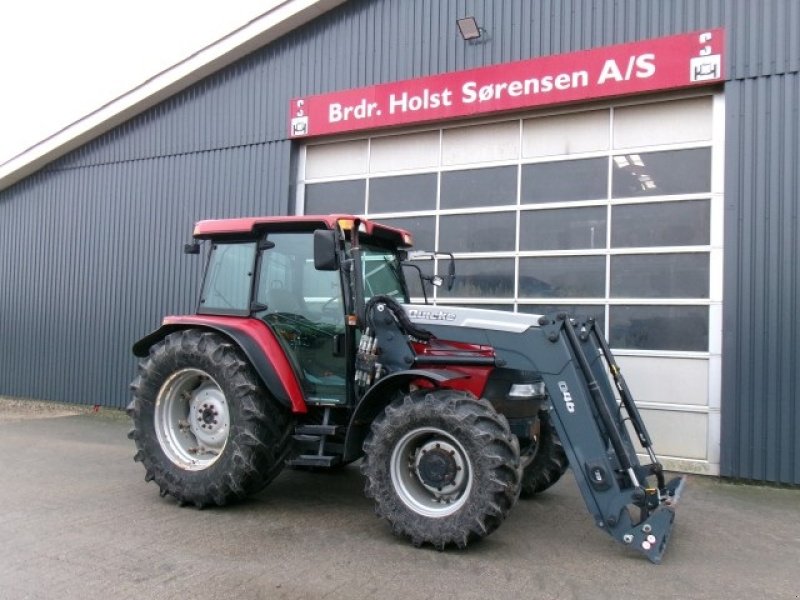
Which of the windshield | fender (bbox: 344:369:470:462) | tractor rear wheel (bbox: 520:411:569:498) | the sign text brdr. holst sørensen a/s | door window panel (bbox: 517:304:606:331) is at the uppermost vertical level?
the sign text brdr. holst sørensen a/s

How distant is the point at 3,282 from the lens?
1276 centimetres

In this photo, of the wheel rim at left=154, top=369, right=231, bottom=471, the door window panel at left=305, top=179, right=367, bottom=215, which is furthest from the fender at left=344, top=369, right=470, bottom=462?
the door window panel at left=305, top=179, right=367, bottom=215

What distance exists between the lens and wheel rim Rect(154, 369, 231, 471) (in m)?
5.73

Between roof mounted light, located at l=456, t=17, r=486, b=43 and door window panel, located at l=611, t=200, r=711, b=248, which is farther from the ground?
roof mounted light, located at l=456, t=17, r=486, b=43

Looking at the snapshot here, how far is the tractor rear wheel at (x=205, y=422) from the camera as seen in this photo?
533 centimetres

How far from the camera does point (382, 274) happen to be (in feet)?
20.0

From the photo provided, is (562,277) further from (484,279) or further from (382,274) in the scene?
(382,274)

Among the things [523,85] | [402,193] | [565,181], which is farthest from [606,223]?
[402,193]

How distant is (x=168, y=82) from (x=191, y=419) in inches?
273

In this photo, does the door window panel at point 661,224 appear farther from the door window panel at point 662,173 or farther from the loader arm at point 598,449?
the loader arm at point 598,449

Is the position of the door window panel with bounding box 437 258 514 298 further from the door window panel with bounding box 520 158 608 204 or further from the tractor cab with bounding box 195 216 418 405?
the tractor cab with bounding box 195 216 418 405

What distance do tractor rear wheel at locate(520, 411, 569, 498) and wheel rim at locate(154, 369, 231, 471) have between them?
2.59 metres

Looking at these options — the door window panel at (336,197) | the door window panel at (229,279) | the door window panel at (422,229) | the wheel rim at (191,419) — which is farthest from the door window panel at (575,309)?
the wheel rim at (191,419)

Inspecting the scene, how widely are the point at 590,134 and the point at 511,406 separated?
4471mm
